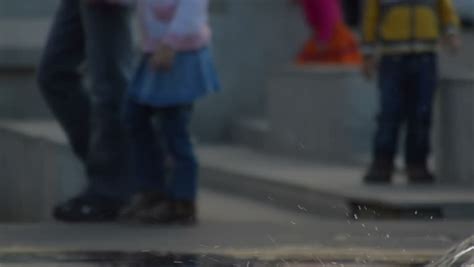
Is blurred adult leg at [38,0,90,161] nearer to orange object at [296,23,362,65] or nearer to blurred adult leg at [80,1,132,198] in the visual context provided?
blurred adult leg at [80,1,132,198]

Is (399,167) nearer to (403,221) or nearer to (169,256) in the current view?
(403,221)

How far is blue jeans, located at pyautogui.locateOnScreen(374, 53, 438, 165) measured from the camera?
928 cm

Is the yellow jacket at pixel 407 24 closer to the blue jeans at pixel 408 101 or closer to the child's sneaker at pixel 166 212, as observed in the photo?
the blue jeans at pixel 408 101

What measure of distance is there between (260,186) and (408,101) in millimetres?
1248

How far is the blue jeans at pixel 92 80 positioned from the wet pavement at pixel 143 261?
1228 millimetres

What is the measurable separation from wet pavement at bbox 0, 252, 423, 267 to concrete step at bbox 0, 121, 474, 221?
167 cm

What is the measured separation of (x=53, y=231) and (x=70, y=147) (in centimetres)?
89

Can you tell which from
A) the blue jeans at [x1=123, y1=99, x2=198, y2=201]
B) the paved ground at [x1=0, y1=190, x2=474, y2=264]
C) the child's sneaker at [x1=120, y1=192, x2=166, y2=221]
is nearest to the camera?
the paved ground at [x1=0, y1=190, x2=474, y2=264]

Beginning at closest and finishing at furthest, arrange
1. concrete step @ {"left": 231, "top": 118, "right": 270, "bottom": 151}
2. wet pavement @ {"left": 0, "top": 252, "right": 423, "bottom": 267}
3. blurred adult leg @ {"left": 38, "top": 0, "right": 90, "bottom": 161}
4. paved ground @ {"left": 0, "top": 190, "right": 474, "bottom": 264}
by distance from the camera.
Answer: wet pavement @ {"left": 0, "top": 252, "right": 423, "bottom": 267} → paved ground @ {"left": 0, "top": 190, "right": 474, "bottom": 264} → blurred adult leg @ {"left": 38, "top": 0, "right": 90, "bottom": 161} → concrete step @ {"left": 231, "top": 118, "right": 270, "bottom": 151}

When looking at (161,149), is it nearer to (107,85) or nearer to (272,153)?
(107,85)

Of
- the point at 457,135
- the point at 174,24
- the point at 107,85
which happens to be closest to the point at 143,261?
the point at 174,24

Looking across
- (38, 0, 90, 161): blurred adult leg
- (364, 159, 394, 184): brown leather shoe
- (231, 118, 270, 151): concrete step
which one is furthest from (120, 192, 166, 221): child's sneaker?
(231, 118, 270, 151): concrete step

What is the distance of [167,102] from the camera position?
7875 mm

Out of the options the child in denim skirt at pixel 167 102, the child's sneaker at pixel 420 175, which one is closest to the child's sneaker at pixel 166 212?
the child in denim skirt at pixel 167 102
